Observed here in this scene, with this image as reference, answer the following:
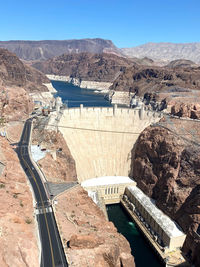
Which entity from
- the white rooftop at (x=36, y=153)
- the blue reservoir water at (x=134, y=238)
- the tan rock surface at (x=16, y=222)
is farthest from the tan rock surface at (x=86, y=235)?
the white rooftop at (x=36, y=153)

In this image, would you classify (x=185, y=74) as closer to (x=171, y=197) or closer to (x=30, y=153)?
(x=171, y=197)

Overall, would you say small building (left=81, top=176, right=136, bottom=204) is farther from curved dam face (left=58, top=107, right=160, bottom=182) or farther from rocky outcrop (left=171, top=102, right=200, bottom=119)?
rocky outcrop (left=171, top=102, right=200, bottom=119)

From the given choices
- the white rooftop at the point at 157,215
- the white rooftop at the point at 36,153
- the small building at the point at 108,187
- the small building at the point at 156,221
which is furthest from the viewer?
the small building at the point at 108,187

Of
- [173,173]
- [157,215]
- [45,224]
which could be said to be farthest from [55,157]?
[173,173]

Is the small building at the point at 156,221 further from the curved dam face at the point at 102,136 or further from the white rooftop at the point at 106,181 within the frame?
the curved dam face at the point at 102,136

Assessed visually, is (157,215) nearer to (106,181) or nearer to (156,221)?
(156,221)

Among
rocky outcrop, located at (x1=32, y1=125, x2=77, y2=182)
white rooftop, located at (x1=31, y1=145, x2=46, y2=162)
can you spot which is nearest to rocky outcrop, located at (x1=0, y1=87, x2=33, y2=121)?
rocky outcrop, located at (x1=32, y1=125, x2=77, y2=182)

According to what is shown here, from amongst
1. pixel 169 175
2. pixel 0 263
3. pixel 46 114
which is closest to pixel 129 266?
pixel 0 263
